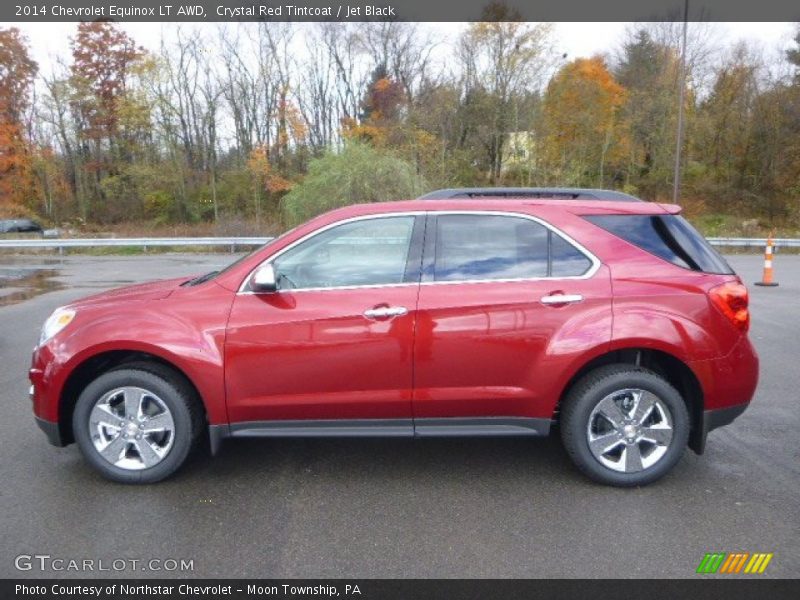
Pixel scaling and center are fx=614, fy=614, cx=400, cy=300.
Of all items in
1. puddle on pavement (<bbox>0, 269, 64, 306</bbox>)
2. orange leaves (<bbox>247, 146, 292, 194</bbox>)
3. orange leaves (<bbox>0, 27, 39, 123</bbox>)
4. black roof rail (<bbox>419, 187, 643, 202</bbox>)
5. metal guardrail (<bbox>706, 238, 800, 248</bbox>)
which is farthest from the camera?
orange leaves (<bbox>247, 146, 292, 194</bbox>)

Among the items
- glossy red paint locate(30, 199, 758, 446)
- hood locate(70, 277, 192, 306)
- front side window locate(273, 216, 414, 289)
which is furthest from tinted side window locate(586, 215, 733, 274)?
hood locate(70, 277, 192, 306)

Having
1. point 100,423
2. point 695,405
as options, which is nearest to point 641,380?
point 695,405

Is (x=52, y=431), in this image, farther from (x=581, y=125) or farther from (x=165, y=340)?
(x=581, y=125)

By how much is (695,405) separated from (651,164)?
3831 centimetres

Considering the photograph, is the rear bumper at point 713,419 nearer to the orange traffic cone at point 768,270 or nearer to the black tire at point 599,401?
the black tire at point 599,401

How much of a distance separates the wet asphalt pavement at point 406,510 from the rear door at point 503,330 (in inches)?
20.3

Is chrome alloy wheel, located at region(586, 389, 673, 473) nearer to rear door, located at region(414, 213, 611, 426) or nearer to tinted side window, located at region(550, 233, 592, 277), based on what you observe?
rear door, located at region(414, 213, 611, 426)

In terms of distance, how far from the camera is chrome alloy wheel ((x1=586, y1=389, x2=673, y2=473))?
147 inches

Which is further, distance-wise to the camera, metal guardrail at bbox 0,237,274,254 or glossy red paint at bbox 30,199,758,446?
metal guardrail at bbox 0,237,274,254

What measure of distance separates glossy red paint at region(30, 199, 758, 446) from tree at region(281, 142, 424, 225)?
19.7 meters

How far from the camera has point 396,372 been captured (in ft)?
12.1

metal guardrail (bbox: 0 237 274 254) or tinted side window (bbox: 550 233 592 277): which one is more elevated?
tinted side window (bbox: 550 233 592 277)

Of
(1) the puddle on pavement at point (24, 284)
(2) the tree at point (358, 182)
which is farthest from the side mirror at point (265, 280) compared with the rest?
(2) the tree at point (358, 182)

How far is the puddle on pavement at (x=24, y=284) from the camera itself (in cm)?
1212
